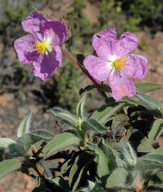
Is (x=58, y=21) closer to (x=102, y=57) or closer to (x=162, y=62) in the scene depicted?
(x=102, y=57)

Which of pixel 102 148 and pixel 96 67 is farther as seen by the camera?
pixel 96 67

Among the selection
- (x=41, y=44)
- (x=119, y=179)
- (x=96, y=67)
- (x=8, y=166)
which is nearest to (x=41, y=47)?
(x=41, y=44)

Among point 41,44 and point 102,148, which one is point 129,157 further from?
point 41,44

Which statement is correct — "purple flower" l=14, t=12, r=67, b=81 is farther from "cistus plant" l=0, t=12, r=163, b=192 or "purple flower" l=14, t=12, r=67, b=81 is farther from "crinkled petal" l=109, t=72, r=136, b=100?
"crinkled petal" l=109, t=72, r=136, b=100

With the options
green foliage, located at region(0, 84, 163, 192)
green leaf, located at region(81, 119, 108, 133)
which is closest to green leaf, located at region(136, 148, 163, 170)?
green foliage, located at region(0, 84, 163, 192)

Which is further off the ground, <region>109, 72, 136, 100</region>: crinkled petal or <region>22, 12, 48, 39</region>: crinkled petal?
<region>22, 12, 48, 39</region>: crinkled petal

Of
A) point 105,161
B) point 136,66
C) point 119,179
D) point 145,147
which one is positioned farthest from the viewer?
point 136,66

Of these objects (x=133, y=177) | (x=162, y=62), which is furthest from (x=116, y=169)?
(x=162, y=62)
